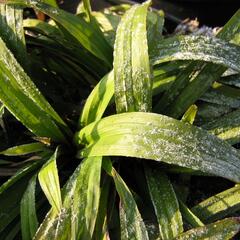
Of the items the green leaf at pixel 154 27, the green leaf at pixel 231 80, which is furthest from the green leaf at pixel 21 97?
the green leaf at pixel 231 80

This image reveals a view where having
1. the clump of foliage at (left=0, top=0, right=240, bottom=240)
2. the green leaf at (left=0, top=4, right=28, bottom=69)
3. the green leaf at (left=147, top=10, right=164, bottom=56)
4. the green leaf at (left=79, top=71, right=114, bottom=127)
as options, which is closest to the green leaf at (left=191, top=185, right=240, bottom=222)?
the clump of foliage at (left=0, top=0, right=240, bottom=240)

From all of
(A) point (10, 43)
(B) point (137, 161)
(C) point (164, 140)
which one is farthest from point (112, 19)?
(C) point (164, 140)

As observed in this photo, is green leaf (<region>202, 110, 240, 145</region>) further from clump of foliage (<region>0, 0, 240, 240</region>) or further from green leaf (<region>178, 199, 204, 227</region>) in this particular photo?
green leaf (<region>178, 199, 204, 227</region>)

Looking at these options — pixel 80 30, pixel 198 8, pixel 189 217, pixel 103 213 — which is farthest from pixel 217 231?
pixel 198 8

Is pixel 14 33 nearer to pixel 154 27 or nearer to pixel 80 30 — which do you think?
pixel 80 30

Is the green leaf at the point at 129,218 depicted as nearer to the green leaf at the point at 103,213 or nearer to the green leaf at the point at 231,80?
the green leaf at the point at 103,213

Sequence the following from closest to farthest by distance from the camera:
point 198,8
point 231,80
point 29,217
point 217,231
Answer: point 217,231, point 29,217, point 231,80, point 198,8
